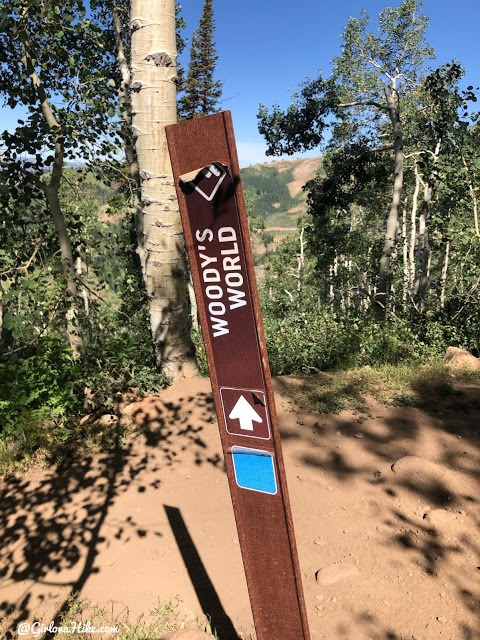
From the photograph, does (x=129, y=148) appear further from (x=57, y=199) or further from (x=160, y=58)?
(x=160, y=58)

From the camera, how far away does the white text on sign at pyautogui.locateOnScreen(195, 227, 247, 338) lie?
58.1 inches

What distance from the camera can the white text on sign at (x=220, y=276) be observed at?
4.84ft

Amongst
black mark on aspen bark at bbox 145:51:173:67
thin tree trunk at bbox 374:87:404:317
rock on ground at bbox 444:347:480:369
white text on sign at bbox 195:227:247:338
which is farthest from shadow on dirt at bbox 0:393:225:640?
thin tree trunk at bbox 374:87:404:317

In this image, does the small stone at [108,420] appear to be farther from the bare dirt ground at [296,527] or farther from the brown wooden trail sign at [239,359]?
the brown wooden trail sign at [239,359]

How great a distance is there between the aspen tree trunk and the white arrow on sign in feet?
12.4

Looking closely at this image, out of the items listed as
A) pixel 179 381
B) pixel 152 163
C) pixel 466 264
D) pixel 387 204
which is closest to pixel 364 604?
pixel 179 381

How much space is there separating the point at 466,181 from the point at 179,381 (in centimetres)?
739

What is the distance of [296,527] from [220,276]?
2.91 metres

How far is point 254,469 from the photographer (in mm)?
1698

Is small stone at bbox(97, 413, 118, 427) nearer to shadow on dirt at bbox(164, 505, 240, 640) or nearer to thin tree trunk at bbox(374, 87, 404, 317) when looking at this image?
shadow on dirt at bbox(164, 505, 240, 640)

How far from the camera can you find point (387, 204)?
22391mm

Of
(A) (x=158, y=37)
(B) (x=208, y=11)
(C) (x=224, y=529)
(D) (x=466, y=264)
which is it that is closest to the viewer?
(C) (x=224, y=529)

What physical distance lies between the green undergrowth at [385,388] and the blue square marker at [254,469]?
12.0 ft

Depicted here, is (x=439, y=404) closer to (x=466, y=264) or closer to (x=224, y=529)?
(x=224, y=529)
